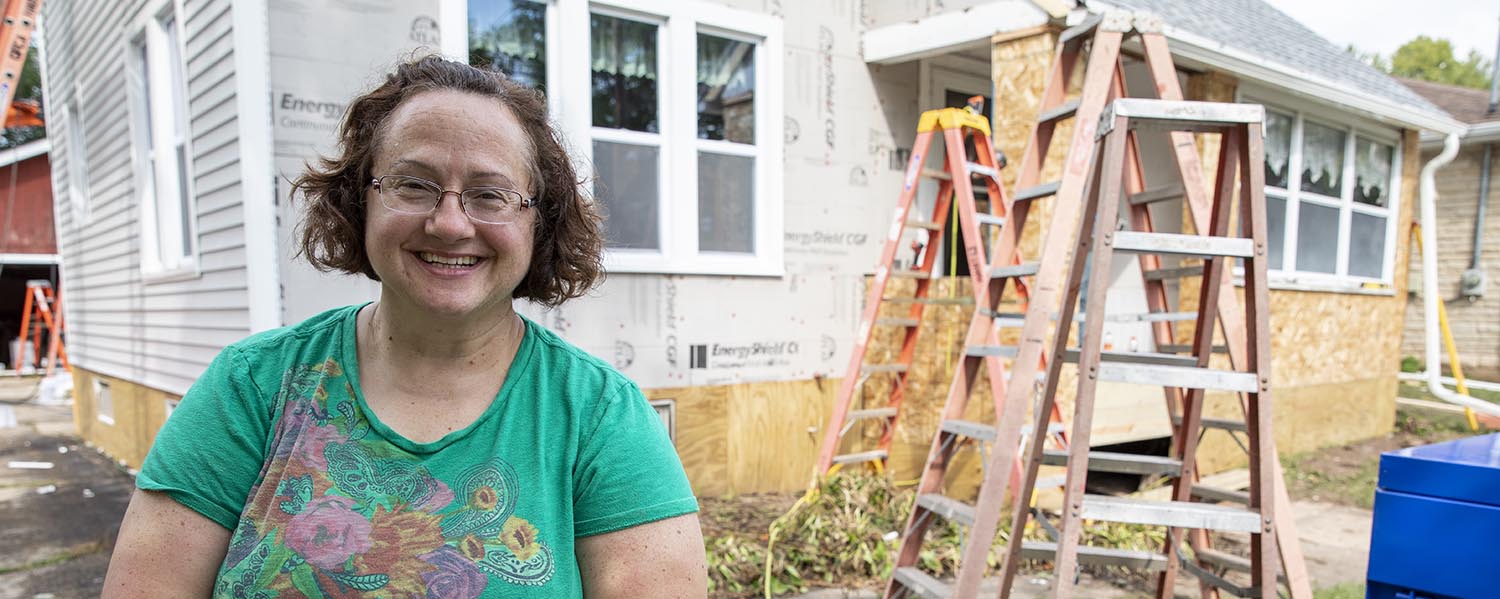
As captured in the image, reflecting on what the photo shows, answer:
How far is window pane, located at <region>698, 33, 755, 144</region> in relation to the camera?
4.99 m

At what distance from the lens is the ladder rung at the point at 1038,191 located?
107 inches

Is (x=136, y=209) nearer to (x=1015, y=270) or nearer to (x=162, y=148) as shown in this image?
(x=162, y=148)

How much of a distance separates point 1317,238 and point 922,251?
4038mm

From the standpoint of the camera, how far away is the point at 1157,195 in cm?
289

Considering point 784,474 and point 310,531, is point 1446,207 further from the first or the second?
point 310,531

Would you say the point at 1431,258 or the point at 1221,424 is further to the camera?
the point at 1431,258

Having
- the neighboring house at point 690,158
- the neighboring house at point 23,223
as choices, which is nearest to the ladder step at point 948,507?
the neighboring house at point 690,158

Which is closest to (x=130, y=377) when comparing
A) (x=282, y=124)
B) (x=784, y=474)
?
(x=282, y=124)

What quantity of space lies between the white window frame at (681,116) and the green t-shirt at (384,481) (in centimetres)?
307

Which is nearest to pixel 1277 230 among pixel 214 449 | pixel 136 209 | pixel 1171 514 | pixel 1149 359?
pixel 1149 359

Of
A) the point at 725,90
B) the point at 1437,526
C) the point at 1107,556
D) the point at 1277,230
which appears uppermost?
the point at 725,90

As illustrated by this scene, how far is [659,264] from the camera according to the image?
476 cm

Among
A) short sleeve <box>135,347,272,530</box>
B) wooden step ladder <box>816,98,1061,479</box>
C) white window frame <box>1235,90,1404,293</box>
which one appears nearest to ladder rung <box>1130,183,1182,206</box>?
wooden step ladder <box>816,98,1061,479</box>

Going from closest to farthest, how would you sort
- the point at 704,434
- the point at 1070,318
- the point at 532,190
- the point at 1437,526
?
the point at 532,190 < the point at 1437,526 < the point at 1070,318 < the point at 704,434
